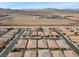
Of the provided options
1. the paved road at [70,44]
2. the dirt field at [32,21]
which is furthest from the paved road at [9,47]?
the paved road at [70,44]

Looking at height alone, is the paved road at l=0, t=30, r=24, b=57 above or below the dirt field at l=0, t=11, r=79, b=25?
below

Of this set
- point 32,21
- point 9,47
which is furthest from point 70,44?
point 32,21

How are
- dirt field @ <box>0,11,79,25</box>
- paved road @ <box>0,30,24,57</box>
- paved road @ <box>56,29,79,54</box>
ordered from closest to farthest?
paved road @ <box>0,30,24,57</box> → paved road @ <box>56,29,79,54</box> → dirt field @ <box>0,11,79,25</box>

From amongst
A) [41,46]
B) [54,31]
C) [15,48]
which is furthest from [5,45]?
[54,31]

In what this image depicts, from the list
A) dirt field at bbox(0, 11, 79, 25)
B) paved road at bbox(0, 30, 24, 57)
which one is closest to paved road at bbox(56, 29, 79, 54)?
dirt field at bbox(0, 11, 79, 25)

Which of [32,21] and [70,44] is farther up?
[32,21]

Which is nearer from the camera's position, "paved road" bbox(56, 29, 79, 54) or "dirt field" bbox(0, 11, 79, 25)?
"paved road" bbox(56, 29, 79, 54)

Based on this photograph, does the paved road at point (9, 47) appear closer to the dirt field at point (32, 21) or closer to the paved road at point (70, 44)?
the dirt field at point (32, 21)

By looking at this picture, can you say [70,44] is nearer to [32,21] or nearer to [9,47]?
[9,47]

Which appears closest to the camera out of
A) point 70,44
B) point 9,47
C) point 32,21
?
point 9,47

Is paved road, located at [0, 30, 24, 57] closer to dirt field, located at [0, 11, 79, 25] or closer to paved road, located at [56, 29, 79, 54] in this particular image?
dirt field, located at [0, 11, 79, 25]

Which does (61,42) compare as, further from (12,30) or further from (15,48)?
(12,30)

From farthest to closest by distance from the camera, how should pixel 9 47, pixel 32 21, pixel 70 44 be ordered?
pixel 32 21, pixel 70 44, pixel 9 47
